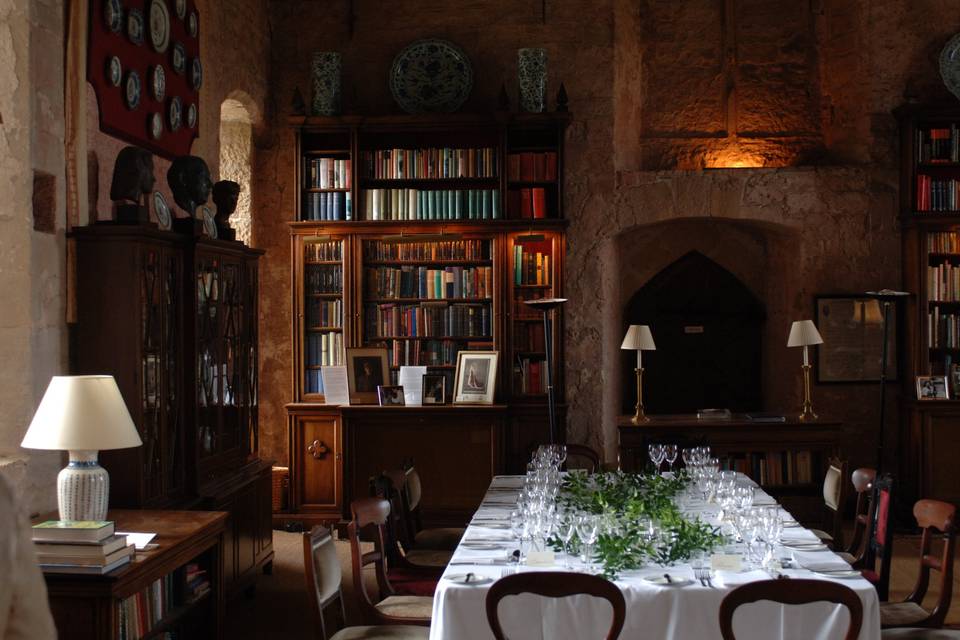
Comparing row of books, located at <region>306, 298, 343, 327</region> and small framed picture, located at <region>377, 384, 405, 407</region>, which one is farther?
row of books, located at <region>306, 298, 343, 327</region>

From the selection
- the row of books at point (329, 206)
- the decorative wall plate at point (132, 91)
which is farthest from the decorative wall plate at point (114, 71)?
the row of books at point (329, 206)

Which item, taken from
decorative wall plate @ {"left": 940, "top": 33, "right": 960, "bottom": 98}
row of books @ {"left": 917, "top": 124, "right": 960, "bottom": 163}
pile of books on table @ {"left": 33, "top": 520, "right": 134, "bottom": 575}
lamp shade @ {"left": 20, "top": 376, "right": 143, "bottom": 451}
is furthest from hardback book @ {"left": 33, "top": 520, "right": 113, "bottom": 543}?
decorative wall plate @ {"left": 940, "top": 33, "right": 960, "bottom": 98}

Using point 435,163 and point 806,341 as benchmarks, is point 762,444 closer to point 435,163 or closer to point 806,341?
point 806,341

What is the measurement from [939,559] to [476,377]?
13.7ft

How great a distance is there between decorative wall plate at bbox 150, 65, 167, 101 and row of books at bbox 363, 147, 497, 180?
238 centimetres

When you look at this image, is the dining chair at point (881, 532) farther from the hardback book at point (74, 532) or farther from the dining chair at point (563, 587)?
the hardback book at point (74, 532)

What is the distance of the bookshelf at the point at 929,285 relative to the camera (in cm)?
794

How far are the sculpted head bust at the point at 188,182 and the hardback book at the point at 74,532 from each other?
7.57ft

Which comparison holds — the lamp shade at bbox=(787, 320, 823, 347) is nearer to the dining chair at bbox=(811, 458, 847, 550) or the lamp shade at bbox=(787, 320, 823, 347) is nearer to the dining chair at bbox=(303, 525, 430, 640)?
Result: the dining chair at bbox=(811, 458, 847, 550)

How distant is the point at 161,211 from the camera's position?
5.91 metres

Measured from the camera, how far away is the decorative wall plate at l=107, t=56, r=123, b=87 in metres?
5.39

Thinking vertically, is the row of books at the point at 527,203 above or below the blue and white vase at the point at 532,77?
below

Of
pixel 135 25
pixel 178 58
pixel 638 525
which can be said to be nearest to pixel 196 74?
pixel 178 58

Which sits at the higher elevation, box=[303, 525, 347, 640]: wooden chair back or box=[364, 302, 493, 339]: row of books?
box=[364, 302, 493, 339]: row of books
